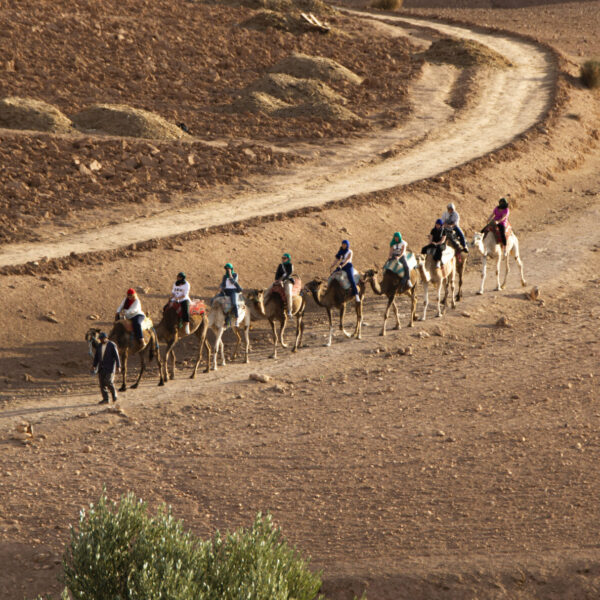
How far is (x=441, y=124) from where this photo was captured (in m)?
45.9

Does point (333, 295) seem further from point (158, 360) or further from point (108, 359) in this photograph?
point (108, 359)

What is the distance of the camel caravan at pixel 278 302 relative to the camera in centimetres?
2256

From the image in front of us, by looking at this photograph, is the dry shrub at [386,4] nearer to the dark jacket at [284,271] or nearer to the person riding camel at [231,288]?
the dark jacket at [284,271]

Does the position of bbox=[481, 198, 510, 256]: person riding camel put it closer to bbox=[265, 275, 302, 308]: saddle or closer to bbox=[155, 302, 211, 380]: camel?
bbox=[265, 275, 302, 308]: saddle

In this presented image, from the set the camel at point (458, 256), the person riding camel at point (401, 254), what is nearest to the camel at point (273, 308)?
the person riding camel at point (401, 254)

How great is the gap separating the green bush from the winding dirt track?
1.90 m

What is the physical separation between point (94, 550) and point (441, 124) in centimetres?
3607

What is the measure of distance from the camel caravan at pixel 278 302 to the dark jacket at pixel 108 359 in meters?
0.02

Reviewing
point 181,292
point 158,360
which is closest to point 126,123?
point 181,292

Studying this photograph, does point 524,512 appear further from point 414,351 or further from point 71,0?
point 71,0

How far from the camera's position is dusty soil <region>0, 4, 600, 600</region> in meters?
16.1

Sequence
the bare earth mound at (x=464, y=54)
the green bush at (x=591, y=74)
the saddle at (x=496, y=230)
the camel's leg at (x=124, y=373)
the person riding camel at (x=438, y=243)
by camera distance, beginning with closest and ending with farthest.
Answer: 1. the camel's leg at (x=124, y=373)
2. the person riding camel at (x=438, y=243)
3. the saddle at (x=496, y=230)
4. the green bush at (x=591, y=74)
5. the bare earth mound at (x=464, y=54)

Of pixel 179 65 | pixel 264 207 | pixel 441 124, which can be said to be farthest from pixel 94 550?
pixel 179 65

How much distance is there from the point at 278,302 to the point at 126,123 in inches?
723
